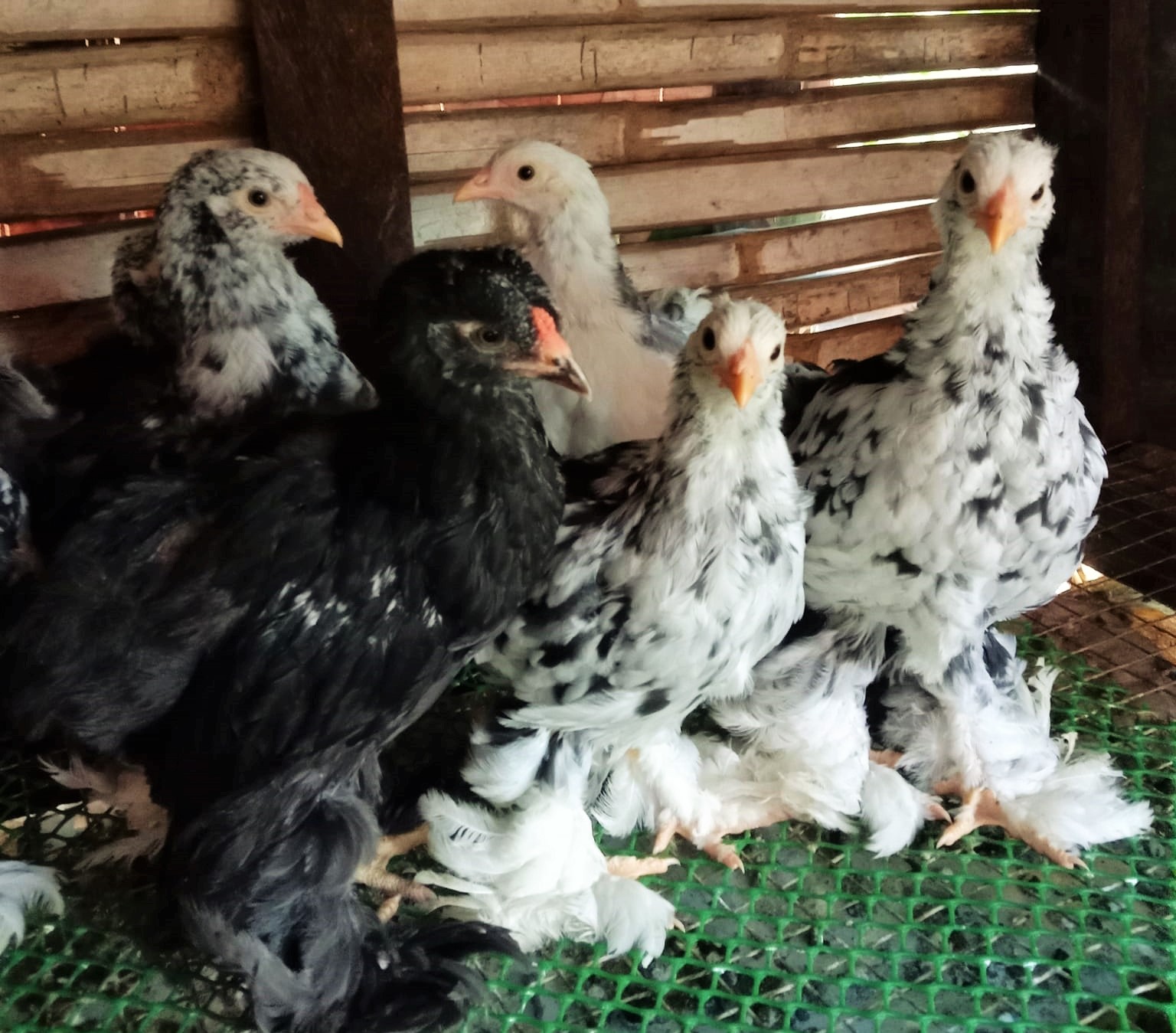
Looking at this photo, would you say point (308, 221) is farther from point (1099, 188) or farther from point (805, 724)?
point (1099, 188)

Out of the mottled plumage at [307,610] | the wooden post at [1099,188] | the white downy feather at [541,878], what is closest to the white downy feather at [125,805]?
the mottled plumage at [307,610]

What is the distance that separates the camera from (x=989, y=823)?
5.66 feet

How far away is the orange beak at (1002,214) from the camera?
139 cm

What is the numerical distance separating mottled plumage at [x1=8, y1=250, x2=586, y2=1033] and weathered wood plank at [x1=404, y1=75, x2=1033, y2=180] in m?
1.06

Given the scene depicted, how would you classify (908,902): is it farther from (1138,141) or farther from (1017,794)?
(1138,141)

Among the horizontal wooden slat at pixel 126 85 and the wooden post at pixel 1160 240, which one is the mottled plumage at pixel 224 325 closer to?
the horizontal wooden slat at pixel 126 85

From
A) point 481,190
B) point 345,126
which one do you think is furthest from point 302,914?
point 345,126

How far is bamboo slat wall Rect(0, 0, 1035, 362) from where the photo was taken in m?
1.95

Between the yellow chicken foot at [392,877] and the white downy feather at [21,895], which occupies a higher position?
the white downy feather at [21,895]

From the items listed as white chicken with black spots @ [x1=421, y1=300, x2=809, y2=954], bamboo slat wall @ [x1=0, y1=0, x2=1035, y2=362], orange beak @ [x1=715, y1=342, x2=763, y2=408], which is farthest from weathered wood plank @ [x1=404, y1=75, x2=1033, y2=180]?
orange beak @ [x1=715, y1=342, x2=763, y2=408]

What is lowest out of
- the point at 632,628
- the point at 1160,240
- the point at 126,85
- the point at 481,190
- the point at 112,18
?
the point at 632,628

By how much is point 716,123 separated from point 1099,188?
3.52 feet

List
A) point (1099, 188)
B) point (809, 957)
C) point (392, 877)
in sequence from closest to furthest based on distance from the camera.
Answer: point (809, 957) → point (392, 877) → point (1099, 188)

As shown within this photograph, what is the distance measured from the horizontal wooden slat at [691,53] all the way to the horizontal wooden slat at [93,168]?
49cm
